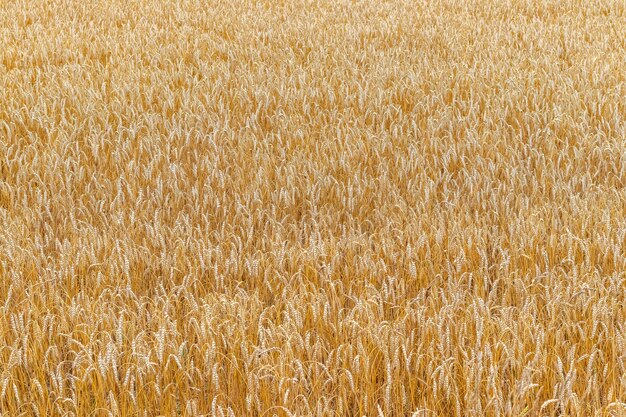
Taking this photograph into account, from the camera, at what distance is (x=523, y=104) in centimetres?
491

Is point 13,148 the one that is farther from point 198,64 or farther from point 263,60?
point 263,60

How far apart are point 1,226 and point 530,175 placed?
97.7 inches

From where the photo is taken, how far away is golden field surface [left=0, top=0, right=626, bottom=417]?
206 centimetres

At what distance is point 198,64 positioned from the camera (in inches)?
235

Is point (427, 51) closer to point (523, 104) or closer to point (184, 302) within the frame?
point (523, 104)

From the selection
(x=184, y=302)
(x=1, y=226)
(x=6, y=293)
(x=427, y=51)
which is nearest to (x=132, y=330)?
(x=184, y=302)

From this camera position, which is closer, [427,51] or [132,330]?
[132,330]

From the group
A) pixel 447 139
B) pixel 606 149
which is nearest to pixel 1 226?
pixel 447 139

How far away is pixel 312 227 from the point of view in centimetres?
328

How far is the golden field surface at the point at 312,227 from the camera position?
2059 millimetres

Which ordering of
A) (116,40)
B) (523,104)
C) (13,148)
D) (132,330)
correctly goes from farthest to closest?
(116,40) → (523,104) → (13,148) → (132,330)

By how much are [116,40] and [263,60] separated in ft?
5.22

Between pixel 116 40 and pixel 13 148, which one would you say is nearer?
pixel 13 148

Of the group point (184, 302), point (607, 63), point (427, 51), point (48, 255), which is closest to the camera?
point (184, 302)
